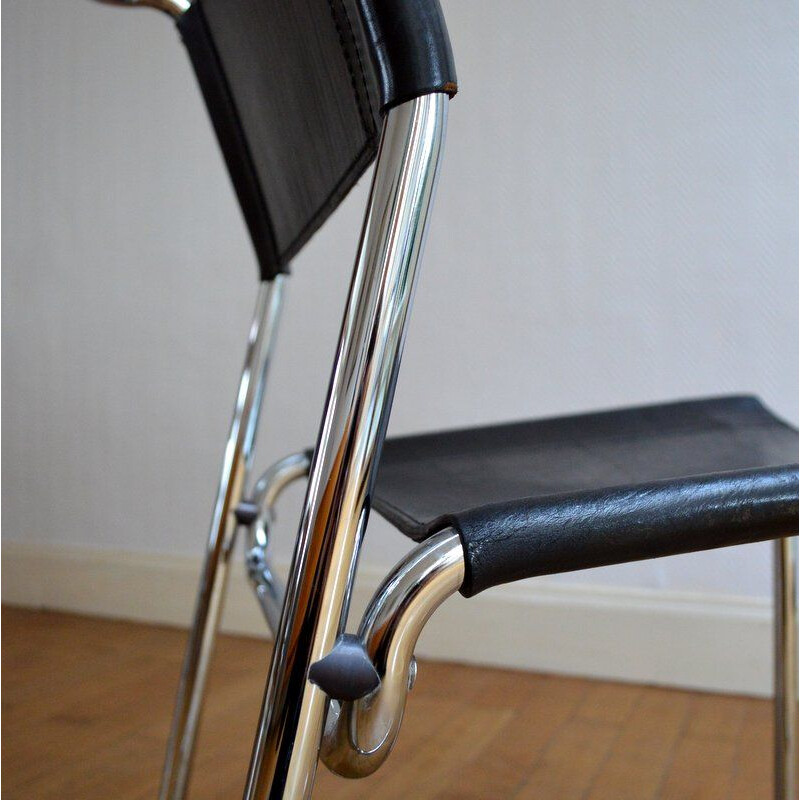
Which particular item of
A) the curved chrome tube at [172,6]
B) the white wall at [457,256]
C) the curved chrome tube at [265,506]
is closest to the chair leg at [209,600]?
the curved chrome tube at [265,506]

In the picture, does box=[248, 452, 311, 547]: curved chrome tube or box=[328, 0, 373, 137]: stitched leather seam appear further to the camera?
box=[248, 452, 311, 547]: curved chrome tube

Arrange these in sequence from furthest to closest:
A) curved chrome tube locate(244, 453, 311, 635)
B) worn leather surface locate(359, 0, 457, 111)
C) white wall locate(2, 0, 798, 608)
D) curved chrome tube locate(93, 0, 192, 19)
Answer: white wall locate(2, 0, 798, 608), curved chrome tube locate(244, 453, 311, 635), curved chrome tube locate(93, 0, 192, 19), worn leather surface locate(359, 0, 457, 111)

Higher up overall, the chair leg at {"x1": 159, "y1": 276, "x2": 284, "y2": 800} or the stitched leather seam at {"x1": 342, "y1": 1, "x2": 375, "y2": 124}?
the stitched leather seam at {"x1": 342, "y1": 1, "x2": 375, "y2": 124}

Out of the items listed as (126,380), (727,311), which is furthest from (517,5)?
(126,380)

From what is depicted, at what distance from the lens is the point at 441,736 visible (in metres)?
1.31

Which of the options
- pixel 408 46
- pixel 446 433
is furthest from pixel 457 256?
pixel 408 46

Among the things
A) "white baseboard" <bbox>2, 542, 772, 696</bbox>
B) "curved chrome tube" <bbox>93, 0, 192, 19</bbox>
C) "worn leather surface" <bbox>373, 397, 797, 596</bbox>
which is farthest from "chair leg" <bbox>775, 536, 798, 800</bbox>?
"white baseboard" <bbox>2, 542, 772, 696</bbox>

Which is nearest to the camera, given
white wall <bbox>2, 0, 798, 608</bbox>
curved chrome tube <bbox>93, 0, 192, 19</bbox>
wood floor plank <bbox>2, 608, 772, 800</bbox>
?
curved chrome tube <bbox>93, 0, 192, 19</bbox>

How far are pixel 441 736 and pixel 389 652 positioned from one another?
110 cm

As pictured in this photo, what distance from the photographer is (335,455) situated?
→ 0.29 meters

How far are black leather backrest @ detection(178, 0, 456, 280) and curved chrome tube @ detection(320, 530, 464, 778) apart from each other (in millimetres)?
150

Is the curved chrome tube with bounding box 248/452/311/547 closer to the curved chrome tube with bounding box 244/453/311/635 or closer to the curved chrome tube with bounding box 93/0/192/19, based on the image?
the curved chrome tube with bounding box 244/453/311/635

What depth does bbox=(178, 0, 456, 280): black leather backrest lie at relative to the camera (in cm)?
28

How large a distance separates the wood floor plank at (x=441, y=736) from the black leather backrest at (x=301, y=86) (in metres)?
0.81
